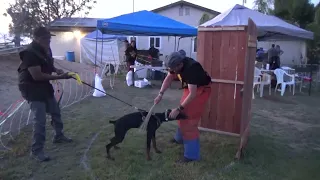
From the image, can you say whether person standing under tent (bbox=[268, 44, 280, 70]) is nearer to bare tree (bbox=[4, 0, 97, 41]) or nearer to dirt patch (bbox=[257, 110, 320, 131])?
dirt patch (bbox=[257, 110, 320, 131])

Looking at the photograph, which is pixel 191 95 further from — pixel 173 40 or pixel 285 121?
pixel 173 40

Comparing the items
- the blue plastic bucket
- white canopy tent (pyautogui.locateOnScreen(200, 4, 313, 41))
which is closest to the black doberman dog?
white canopy tent (pyautogui.locateOnScreen(200, 4, 313, 41))

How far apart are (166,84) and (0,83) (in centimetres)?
846

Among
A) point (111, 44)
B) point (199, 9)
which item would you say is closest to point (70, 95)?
point (111, 44)

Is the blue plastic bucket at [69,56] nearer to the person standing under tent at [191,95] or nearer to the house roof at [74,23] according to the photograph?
the house roof at [74,23]

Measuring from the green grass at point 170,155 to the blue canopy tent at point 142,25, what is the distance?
355 centimetres

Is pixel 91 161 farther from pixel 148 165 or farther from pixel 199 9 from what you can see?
pixel 199 9

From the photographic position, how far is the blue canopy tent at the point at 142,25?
909 cm

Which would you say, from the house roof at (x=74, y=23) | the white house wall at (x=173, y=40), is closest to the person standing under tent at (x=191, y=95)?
the white house wall at (x=173, y=40)

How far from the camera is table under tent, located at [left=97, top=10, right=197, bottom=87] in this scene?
9095 mm

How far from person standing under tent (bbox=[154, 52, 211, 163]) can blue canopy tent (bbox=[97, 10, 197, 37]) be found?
222 inches

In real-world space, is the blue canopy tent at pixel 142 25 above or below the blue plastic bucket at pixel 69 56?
above

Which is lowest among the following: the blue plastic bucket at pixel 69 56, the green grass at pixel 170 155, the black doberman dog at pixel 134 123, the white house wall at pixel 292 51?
the green grass at pixel 170 155

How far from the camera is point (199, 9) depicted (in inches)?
867
